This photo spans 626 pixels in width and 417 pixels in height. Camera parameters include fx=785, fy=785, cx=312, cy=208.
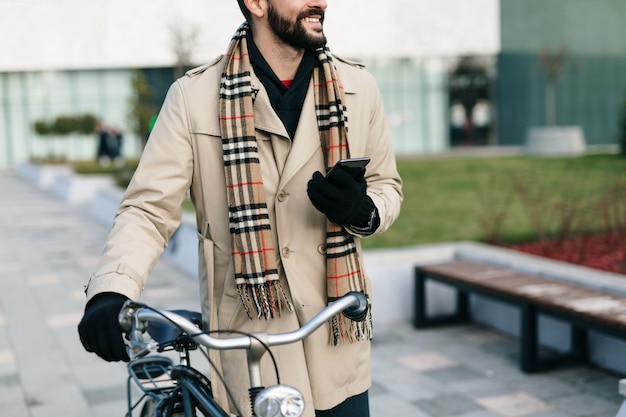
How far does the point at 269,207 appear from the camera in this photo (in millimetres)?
2408

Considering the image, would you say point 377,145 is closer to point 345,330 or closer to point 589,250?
point 345,330

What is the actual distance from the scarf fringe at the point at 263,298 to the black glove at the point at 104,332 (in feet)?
1.65

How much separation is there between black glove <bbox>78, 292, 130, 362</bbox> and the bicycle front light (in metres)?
0.39

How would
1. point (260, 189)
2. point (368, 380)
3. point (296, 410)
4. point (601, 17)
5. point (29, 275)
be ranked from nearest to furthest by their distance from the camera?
point (296, 410) → point (260, 189) → point (368, 380) → point (29, 275) → point (601, 17)

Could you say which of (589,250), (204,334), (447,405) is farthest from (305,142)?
(589,250)

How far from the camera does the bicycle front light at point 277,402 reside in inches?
66.6

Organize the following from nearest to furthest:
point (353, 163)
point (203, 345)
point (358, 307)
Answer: point (203, 345) → point (358, 307) → point (353, 163)

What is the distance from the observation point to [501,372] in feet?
17.6

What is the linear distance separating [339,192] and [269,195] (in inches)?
14.1

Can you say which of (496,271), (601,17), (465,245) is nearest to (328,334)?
(496,271)

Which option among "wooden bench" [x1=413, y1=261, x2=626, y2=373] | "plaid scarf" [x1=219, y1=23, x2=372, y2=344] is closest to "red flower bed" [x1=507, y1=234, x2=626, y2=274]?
"wooden bench" [x1=413, y1=261, x2=626, y2=373]

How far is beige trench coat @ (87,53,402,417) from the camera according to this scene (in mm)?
2359

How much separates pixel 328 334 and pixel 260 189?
50cm

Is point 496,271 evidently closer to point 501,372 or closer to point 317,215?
point 501,372
